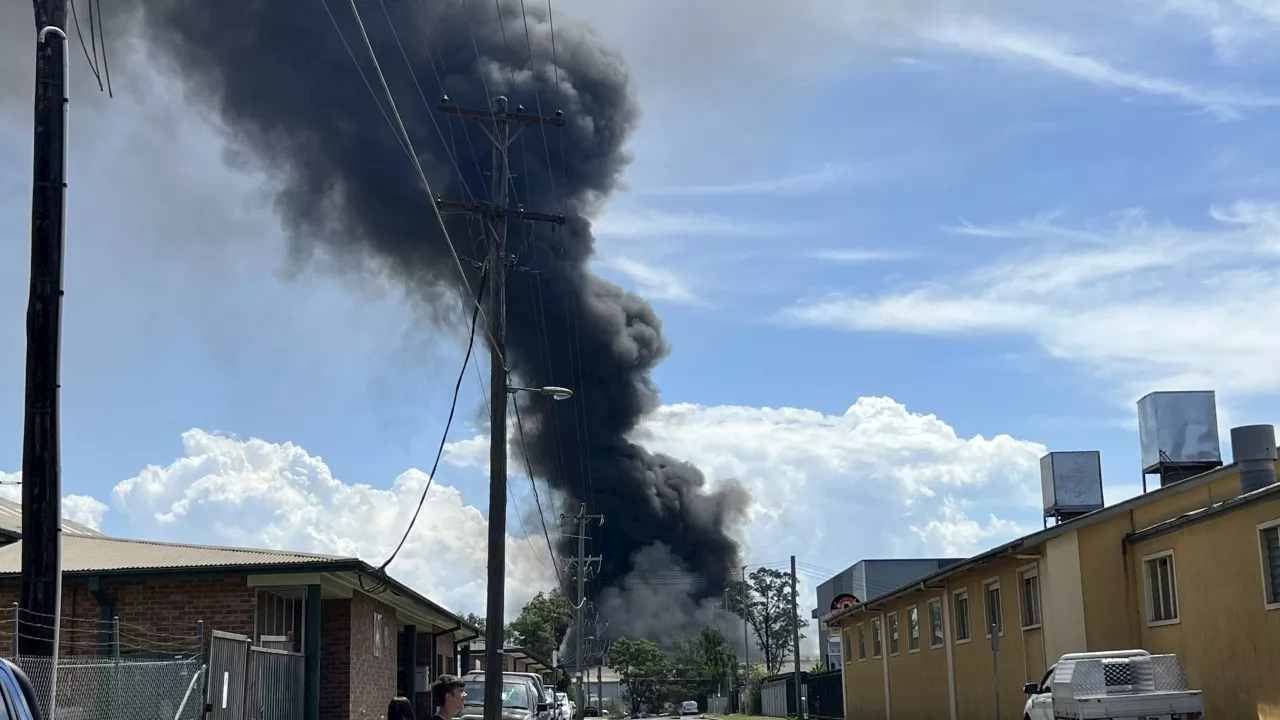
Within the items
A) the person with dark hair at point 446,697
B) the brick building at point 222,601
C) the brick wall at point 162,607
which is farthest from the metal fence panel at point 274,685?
the person with dark hair at point 446,697

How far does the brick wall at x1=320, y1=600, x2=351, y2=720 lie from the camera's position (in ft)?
64.4

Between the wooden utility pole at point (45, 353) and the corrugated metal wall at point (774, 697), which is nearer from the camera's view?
the wooden utility pole at point (45, 353)

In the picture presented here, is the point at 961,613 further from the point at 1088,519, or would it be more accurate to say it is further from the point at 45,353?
the point at 45,353

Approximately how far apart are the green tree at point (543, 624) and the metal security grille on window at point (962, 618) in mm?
69051

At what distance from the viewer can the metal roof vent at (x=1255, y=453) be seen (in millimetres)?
18156

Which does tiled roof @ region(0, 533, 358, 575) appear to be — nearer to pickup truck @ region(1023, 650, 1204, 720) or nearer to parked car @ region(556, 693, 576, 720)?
pickup truck @ region(1023, 650, 1204, 720)

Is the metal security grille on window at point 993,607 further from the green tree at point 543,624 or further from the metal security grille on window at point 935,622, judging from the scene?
the green tree at point 543,624

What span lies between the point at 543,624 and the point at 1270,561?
277 feet

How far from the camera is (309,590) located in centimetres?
1772

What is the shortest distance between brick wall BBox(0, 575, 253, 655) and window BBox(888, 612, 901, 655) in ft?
71.3

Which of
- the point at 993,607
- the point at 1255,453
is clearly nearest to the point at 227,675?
the point at 1255,453

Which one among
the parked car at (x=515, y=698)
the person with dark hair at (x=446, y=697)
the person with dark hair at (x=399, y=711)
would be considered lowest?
the parked car at (x=515, y=698)

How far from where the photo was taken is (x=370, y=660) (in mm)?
21766

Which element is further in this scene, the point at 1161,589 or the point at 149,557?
the point at 1161,589
